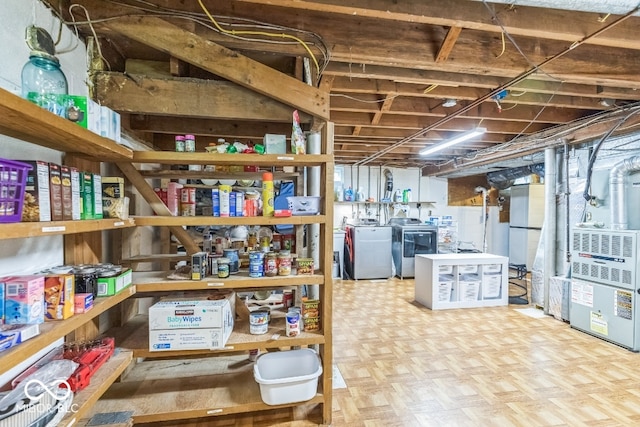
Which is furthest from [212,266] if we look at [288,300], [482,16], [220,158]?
[482,16]

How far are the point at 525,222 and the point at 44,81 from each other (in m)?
7.53

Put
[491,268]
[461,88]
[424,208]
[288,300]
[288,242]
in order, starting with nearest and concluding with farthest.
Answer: [288,300] → [288,242] → [461,88] → [491,268] → [424,208]

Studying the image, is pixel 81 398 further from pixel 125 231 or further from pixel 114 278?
pixel 125 231

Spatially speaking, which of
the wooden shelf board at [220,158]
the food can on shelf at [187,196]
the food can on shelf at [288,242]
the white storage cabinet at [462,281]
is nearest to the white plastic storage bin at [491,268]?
the white storage cabinet at [462,281]

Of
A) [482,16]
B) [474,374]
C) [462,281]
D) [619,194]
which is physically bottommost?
[474,374]

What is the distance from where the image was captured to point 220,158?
1.84 m

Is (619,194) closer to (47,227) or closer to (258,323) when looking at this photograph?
(258,323)

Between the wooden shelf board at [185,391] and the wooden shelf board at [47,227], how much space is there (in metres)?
1.10

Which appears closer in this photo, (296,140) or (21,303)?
(21,303)

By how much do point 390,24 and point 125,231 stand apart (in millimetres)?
2214

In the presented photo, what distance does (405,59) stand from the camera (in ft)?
6.76

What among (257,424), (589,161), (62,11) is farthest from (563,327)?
(62,11)

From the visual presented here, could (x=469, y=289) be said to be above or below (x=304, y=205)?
below

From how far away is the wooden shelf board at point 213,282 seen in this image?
1.75 m
